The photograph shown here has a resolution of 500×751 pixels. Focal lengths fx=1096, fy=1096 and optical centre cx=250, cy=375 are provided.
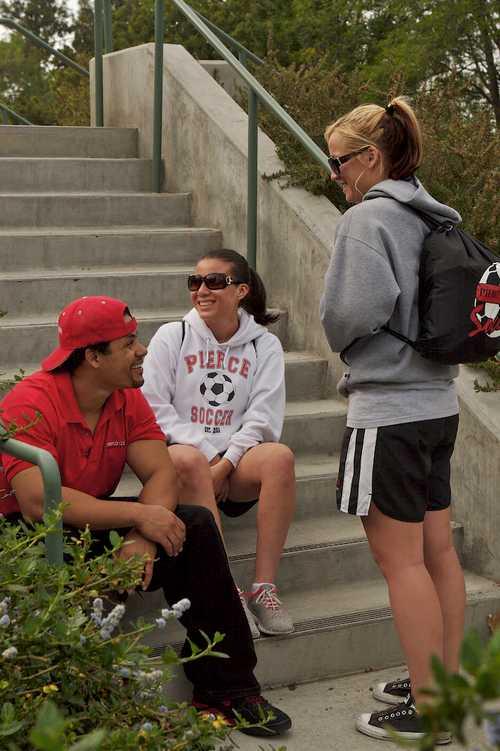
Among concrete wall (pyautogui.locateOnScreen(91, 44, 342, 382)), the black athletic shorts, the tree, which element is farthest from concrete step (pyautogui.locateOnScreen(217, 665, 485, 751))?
the tree

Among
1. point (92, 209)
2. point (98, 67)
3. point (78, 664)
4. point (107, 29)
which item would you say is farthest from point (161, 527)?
point (107, 29)

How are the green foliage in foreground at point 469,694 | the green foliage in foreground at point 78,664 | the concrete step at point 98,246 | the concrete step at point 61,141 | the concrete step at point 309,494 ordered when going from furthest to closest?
the concrete step at point 61,141
the concrete step at point 98,246
the concrete step at point 309,494
the green foliage in foreground at point 78,664
the green foliage in foreground at point 469,694

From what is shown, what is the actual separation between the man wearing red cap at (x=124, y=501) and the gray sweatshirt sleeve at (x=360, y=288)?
2.29 feet

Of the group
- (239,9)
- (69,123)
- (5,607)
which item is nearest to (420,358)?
(5,607)

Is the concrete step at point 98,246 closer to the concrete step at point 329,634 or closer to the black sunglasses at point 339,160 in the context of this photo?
the concrete step at point 329,634

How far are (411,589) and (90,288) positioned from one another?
267 cm

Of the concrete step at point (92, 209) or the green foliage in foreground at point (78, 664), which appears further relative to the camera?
the concrete step at point (92, 209)

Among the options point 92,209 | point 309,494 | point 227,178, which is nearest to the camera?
point 309,494

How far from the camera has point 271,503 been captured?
3.70 m

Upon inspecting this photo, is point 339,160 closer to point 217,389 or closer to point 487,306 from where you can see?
point 487,306

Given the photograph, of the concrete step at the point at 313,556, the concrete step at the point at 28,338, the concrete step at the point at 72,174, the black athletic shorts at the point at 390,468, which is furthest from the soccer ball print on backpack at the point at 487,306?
the concrete step at the point at 72,174

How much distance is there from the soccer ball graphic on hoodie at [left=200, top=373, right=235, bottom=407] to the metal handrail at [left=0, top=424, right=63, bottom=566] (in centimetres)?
133

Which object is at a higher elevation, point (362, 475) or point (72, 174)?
point (72, 174)

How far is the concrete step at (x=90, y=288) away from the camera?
5.07m
